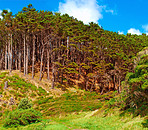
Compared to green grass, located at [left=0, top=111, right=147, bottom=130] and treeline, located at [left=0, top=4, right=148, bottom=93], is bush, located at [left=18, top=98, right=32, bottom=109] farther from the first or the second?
treeline, located at [left=0, top=4, right=148, bottom=93]

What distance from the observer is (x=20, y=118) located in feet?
54.2

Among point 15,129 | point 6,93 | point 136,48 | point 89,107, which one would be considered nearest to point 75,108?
point 89,107

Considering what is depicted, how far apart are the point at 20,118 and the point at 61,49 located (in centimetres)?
2933

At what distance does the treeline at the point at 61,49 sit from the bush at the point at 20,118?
2071 cm

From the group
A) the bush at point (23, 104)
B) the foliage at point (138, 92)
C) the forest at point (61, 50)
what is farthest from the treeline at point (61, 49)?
the foliage at point (138, 92)

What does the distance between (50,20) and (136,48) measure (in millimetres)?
27706

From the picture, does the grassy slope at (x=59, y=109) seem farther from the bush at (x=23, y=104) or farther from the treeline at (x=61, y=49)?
the treeline at (x=61, y=49)

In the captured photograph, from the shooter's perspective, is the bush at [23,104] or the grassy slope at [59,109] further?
the bush at [23,104]

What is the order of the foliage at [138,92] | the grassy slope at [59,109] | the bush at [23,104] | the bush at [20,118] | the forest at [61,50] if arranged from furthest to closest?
the forest at [61,50] → the bush at [23,104] → the bush at [20,118] → the grassy slope at [59,109] → the foliage at [138,92]

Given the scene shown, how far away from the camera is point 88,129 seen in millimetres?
13484

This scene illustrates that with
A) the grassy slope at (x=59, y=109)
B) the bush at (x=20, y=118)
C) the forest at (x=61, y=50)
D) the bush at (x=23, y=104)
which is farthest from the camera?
the forest at (x=61, y=50)

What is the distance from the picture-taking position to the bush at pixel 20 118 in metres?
16.4

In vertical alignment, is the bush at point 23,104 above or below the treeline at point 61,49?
below

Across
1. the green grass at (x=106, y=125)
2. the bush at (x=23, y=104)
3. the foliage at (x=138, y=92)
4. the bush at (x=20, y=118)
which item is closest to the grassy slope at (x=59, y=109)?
the green grass at (x=106, y=125)
